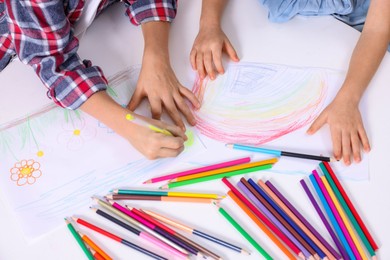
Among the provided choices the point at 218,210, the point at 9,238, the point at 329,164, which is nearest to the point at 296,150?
the point at 329,164

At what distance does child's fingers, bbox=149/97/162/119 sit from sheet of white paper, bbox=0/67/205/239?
0.02 meters

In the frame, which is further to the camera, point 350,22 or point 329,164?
point 350,22

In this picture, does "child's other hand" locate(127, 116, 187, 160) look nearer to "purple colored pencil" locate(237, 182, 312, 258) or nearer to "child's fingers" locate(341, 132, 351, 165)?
"purple colored pencil" locate(237, 182, 312, 258)

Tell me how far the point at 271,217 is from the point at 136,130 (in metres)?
0.25

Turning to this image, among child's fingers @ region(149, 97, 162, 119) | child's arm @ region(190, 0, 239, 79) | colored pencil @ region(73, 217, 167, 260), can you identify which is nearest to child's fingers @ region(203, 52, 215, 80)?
child's arm @ region(190, 0, 239, 79)

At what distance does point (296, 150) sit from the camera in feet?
2.10

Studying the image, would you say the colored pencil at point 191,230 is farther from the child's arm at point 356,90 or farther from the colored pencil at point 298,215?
the child's arm at point 356,90

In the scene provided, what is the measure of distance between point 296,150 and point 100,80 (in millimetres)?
344

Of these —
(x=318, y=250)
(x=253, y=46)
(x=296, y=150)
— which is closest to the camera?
(x=318, y=250)

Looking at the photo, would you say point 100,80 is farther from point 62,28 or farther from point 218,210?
point 218,210

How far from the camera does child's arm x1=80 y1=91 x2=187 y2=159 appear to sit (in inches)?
25.2

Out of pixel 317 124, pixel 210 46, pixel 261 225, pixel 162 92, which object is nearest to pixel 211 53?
pixel 210 46

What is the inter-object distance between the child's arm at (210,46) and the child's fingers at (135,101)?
115mm

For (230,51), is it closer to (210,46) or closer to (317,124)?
(210,46)
